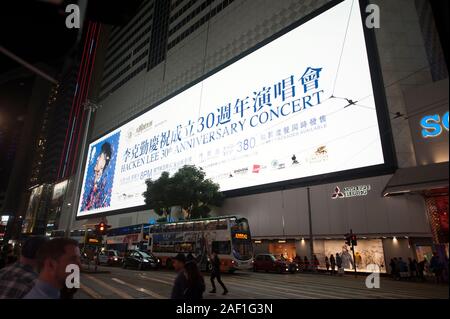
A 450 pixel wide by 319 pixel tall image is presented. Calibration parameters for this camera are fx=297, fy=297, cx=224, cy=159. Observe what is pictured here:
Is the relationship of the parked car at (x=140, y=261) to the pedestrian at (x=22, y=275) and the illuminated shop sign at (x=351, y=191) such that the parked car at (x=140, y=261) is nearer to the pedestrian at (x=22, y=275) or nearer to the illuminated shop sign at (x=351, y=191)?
the illuminated shop sign at (x=351, y=191)

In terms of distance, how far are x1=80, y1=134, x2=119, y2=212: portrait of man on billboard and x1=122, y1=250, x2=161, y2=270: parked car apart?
29928 mm

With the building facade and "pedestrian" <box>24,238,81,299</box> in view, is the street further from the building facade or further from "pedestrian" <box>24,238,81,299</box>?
"pedestrian" <box>24,238,81,299</box>

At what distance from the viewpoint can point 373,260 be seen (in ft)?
71.4

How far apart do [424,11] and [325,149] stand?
42.3 ft

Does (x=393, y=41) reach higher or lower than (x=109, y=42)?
lower

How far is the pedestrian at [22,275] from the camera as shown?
3.06 metres

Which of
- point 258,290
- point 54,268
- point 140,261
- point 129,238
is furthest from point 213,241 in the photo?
point 54,268

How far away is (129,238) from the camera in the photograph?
3219cm

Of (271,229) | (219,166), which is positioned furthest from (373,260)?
(219,166)

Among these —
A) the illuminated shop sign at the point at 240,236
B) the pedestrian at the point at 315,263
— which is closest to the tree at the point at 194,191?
the illuminated shop sign at the point at 240,236

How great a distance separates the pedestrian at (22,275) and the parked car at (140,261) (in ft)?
66.8

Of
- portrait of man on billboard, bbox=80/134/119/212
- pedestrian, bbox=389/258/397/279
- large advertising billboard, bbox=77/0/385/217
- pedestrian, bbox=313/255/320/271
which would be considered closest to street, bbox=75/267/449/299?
pedestrian, bbox=389/258/397/279
